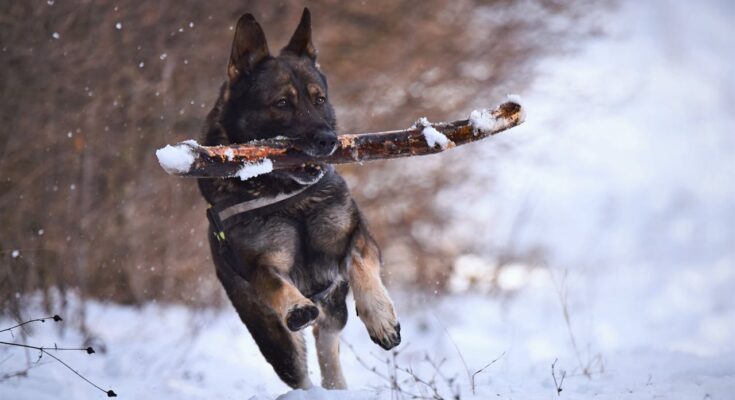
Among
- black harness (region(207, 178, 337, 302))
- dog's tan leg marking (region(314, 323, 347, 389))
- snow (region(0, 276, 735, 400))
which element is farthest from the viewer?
dog's tan leg marking (region(314, 323, 347, 389))

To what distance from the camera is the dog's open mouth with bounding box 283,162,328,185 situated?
142 inches

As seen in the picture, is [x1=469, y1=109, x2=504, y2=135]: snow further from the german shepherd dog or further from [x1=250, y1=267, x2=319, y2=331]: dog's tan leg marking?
[x1=250, y1=267, x2=319, y2=331]: dog's tan leg marking

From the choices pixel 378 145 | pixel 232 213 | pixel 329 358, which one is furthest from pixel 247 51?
pixel 329 358

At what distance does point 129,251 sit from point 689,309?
850 cm

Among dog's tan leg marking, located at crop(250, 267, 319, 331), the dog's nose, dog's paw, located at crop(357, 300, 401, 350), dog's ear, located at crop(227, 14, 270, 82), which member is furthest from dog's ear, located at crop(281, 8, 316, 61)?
dog's paw, located at crop(357, 300, 401, 350)

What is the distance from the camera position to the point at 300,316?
10.4 feet

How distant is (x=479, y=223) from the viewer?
379 inches

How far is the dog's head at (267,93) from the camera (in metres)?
3.71

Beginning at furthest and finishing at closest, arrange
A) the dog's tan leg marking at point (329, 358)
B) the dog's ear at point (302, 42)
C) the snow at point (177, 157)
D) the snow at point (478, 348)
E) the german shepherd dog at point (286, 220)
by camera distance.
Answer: the dog's tan leg marking at point (329, 358), the dog's ear at point (302, 42), the snow at point (478, 348), the german shepherd dog at point (286, 220), the snow at point (177, 157)

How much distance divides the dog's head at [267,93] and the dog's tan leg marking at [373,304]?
814 millimetres

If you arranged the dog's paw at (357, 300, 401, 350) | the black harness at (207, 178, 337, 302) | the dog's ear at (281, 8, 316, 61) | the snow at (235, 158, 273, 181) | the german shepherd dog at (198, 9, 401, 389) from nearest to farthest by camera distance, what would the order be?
the snow at (235, 158, 273, 181)
the dog's paw at (357, 300, 401, 350)
the german shepherd dog at (198, 9, 401, 389)
the black harness at (207, 178, 337, 302)
the dog's ear at (281, 8, 316, 61)

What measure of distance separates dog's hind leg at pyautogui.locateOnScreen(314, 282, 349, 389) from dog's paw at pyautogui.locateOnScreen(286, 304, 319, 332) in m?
1.03

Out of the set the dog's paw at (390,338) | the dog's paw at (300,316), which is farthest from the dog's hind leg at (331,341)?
the dog's paw at (300,316)

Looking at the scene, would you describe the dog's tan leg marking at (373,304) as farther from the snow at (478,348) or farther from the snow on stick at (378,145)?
the snow on stick at (378,145)
